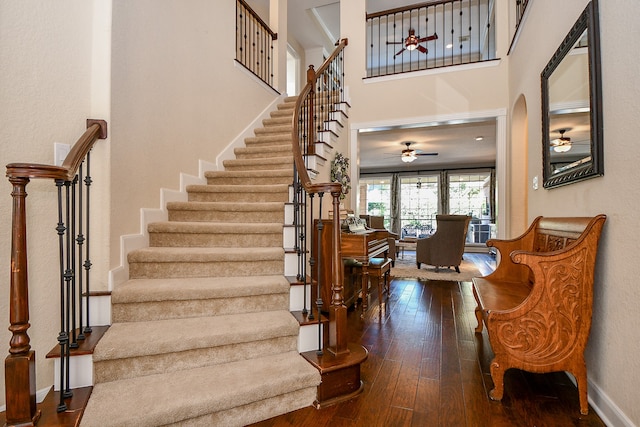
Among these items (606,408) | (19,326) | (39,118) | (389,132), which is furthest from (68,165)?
(389,132)

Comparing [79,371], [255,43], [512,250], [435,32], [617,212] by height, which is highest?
[435,32]

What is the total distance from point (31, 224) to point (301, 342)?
1634 mm

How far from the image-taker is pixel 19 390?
131 cm

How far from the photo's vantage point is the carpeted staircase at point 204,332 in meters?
1.51

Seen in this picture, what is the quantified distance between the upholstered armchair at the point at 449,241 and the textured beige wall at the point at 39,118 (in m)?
5.25

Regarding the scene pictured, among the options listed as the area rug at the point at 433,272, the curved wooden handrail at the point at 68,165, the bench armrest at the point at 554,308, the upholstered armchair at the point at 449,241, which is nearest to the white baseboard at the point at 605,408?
the bench armrest at the point at 554,308

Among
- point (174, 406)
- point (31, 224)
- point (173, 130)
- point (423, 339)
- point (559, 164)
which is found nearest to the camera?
point (174, 406)

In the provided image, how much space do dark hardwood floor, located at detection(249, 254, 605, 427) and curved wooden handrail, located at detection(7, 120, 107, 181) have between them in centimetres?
151

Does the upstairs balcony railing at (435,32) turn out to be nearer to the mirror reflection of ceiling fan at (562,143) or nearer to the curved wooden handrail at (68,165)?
the mirror reflection of ceiling fan at (562,143)

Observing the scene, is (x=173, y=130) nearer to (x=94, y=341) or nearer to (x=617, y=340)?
(x=94, y=341)

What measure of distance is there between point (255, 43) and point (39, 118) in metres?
4.06

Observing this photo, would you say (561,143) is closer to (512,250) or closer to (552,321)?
(512,250)

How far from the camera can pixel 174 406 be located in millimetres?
1423

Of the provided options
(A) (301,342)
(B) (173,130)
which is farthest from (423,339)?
(B) (173,130)
